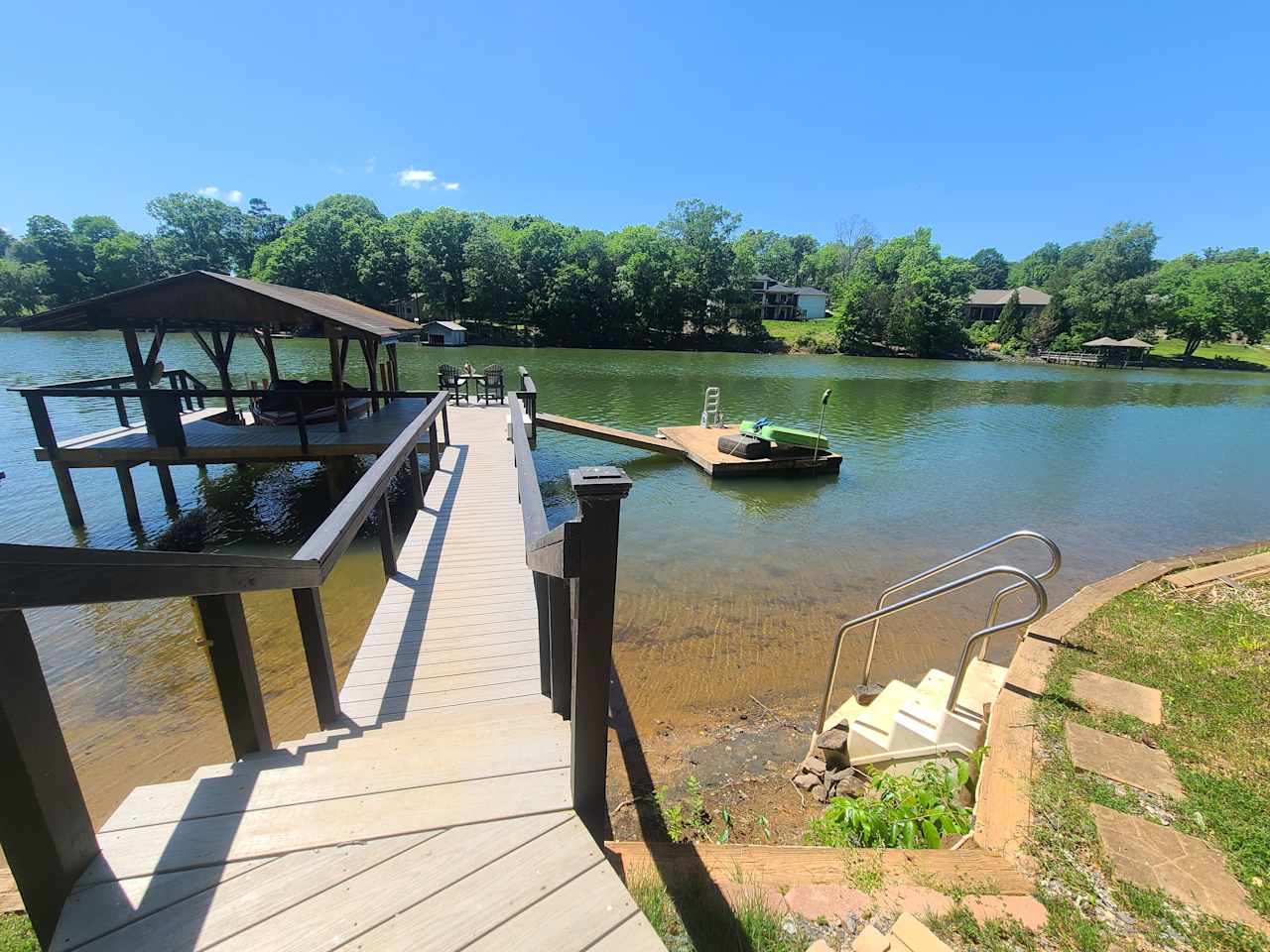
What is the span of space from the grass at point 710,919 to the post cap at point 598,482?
Result: 158cm

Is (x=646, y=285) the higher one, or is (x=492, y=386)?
(x=646, y=285)

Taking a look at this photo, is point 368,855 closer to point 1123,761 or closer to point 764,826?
point 764,826

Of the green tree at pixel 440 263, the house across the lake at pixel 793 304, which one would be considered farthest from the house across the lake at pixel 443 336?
the house across the lake at pixel 793 304

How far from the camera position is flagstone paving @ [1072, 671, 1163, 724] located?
376cm

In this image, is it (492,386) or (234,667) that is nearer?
(234,667)

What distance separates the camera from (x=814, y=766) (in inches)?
168

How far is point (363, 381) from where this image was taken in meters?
27.0

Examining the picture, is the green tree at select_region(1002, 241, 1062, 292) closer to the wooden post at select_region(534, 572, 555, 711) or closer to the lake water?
the lake water

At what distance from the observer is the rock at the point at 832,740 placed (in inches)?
165

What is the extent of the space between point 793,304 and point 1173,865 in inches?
3173

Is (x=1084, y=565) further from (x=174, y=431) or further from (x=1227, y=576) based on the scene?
(x=174, y=431)

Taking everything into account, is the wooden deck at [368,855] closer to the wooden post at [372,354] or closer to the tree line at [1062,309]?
the wooden post at [372,354]

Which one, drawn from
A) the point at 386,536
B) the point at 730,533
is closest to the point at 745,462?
the point at 730,533

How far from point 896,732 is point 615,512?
3379 millimetres
